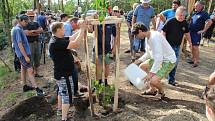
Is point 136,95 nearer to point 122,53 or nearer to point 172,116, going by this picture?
point 172,116

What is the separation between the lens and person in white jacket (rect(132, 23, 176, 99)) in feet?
20.9

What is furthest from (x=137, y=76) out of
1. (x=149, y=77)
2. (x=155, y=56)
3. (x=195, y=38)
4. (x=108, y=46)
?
(x=195, y=38)

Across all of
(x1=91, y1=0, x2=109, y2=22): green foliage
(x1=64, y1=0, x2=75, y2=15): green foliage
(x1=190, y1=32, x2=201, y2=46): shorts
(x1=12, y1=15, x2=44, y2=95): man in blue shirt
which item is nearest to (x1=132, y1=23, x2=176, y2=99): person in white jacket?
(x1=91, y1=0, x2=109, y2=22): green foliage

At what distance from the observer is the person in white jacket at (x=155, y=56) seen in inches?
251

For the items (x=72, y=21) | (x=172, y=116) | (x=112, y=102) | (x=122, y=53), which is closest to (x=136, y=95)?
(x=112, y=102)

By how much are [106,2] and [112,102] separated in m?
2.14

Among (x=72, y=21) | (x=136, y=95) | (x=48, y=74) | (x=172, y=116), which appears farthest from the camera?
(x=48, y=74)

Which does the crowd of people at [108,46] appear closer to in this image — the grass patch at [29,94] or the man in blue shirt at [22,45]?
the man in blue shirt at [22,45]

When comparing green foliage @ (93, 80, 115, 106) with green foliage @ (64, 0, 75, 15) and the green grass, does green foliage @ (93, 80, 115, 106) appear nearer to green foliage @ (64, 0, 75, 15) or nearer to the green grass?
the green grass

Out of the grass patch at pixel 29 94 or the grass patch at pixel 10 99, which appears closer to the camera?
the grass patch at pixel 29 94

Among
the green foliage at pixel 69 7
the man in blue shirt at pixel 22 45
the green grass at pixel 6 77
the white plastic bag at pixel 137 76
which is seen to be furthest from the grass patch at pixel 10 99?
the green foliage at pixel 69 7

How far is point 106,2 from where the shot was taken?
6.05 m

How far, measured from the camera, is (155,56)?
6453mm

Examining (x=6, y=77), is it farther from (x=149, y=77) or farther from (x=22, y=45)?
(x=149, y=77)
